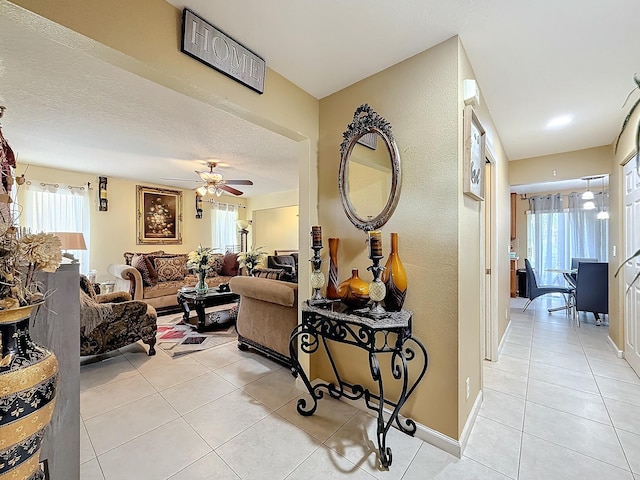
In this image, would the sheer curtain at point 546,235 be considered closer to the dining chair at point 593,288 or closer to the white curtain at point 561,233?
the white curtain at point 561,233

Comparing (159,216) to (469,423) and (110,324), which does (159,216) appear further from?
(469,423)

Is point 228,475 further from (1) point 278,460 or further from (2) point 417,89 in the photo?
(2) point 417,89

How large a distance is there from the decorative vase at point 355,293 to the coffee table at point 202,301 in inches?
102

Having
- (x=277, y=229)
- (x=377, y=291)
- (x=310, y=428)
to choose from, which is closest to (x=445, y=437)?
(x=310, y=428)

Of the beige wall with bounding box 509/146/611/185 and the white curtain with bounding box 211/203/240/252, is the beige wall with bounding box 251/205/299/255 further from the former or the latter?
the beige wall with bounding box 509/146/611/185

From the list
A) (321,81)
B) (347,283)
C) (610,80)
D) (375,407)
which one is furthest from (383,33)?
(375,407)

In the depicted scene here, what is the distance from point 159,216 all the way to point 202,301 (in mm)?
2958

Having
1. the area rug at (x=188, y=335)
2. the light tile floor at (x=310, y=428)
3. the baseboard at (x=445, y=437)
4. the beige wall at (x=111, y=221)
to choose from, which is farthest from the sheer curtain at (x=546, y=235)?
the beige wall at (x=111, y=221)

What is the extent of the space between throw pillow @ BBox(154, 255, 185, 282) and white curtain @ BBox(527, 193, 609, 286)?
24.7ft

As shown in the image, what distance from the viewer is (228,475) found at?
1466mm

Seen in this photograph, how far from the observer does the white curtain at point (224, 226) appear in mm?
6723

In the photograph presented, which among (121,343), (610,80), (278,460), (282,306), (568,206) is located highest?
(610,80)

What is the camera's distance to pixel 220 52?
161 cm

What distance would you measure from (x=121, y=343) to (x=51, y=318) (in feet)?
6.44
